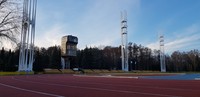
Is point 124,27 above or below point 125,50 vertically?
above

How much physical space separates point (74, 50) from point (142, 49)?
44652 millimetres

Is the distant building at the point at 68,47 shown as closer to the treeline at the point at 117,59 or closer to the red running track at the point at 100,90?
the treeline at the point at 117,59

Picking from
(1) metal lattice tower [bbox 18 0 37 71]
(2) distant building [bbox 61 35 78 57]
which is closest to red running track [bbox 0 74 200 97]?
(1) metal lattice tower [bbox 18 0 37 71]

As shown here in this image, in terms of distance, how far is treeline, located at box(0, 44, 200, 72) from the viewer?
3536 inches

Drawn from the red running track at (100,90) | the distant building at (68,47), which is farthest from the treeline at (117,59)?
the red running track at (100,90)

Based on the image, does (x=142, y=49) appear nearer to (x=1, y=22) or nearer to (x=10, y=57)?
(x=10, y=57)

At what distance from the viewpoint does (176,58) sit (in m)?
117

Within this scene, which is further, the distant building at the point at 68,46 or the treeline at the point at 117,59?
the treeline at the point at 117,59

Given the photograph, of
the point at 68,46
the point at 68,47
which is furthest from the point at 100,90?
the point at 68,47

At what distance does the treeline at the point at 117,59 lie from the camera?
89.8 m

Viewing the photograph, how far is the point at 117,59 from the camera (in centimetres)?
10644

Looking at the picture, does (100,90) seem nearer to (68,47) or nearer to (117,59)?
(68,47)

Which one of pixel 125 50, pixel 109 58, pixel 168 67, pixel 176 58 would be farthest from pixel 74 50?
pixel 176 58

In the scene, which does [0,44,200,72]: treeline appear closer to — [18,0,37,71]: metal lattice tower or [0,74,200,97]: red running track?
[18,0,37,71]: metal lattice tower
